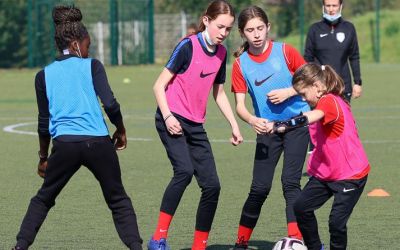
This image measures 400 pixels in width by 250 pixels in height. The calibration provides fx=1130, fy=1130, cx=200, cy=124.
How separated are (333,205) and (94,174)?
164 centimetres

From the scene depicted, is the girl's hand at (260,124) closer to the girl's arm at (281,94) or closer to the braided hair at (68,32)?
the girl's arm at (281,94)

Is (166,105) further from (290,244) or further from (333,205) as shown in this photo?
(333,205)

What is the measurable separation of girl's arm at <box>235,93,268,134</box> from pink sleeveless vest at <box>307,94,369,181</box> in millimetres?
373

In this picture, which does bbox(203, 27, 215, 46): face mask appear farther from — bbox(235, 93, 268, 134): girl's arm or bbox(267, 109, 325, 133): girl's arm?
bbox(267, 109, 325, 133): girl's arm

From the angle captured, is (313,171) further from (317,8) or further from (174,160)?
(317,8)

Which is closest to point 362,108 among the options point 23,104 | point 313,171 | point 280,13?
point 23,104

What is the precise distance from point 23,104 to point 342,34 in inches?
514

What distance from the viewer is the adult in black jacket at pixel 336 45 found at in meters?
13.0

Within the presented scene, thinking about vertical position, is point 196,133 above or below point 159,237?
above

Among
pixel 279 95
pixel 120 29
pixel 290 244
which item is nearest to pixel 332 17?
pixel 279 95

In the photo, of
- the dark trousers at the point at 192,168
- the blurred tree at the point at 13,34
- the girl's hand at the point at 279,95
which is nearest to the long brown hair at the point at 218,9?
the girl's hand at the point at 279,95

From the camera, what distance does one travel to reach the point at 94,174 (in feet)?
25.0

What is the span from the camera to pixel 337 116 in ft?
24.6

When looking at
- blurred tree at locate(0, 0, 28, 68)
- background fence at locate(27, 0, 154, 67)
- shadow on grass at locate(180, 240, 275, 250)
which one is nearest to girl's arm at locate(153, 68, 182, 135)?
shadow on grass at locate(180, 240, 275, 250)
